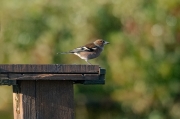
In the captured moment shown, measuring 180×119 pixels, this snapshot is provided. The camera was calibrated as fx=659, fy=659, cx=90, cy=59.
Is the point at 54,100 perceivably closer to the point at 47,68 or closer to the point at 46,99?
the point at 46,99

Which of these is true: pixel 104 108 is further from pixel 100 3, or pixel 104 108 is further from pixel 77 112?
pixel 100 3

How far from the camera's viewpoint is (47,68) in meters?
4.14

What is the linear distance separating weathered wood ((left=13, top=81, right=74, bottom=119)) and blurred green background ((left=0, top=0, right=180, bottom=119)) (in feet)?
17.2

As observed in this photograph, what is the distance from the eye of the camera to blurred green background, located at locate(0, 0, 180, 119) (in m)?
9.60

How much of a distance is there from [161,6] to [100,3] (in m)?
1.01

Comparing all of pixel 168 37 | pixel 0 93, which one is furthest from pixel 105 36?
pixel 0 93

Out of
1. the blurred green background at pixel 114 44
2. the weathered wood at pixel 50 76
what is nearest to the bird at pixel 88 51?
the weathered wood at pixel 50 76

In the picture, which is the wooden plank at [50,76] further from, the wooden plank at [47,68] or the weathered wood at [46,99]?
the weathered wood at [46,99]

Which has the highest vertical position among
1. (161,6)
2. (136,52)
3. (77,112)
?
(161,6)

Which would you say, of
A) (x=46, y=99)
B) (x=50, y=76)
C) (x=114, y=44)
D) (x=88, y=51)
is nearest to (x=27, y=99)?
(x=46, y=99)

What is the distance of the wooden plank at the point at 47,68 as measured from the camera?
4129 mm

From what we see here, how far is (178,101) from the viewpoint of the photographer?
10055mm

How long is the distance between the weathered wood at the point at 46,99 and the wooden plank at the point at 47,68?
16cm

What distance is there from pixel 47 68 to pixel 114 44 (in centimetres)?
560
